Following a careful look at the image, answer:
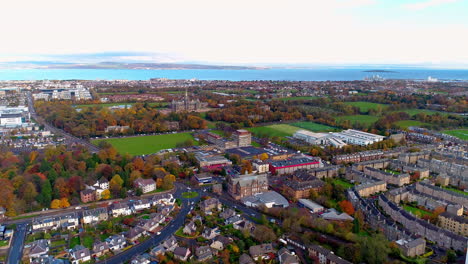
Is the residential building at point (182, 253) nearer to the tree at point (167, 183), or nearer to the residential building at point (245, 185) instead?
the residential building at point (245, 185)

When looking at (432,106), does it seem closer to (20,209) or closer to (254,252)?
(254,252)

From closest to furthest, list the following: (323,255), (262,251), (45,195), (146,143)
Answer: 1. (323,255)
2. (262,251)
3. (45,195)
4. (146,143)

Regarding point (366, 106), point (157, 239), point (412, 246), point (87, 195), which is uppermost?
point (366, 106)

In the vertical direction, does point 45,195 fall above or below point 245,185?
below

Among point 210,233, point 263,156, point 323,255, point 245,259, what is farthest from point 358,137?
point 245,259

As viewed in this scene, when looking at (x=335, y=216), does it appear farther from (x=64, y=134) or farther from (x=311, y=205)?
(x=64, y=134)

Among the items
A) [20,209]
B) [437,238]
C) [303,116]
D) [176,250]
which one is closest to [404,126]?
[303,116]

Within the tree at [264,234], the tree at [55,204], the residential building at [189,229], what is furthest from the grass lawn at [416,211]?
the tree at [55,204]
